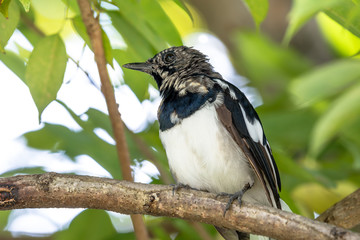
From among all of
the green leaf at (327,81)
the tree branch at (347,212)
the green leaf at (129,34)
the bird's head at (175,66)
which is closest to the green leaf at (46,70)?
the green leaf at (129,34)

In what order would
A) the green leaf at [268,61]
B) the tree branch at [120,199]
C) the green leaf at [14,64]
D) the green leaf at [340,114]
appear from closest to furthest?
1. the green leaf at [340,114]
2. the tree branch at [120,199]
3. the green leaf at [14,64]
4. the green leaf at [268,61]

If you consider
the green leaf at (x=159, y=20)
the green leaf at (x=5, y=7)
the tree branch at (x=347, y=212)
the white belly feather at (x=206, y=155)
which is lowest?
the tree branch at (x=347, y=212)

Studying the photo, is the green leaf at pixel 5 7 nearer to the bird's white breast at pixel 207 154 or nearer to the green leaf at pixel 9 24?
the green leaf at pixel 9 24

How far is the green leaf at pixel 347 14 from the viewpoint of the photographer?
7.69 feet

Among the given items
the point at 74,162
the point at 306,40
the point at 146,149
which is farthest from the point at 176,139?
the point at 306,40

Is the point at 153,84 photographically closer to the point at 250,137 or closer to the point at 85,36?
the point at 250,137

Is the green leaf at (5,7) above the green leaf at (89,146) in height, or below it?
above

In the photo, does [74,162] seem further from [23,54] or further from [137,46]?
[137,46]

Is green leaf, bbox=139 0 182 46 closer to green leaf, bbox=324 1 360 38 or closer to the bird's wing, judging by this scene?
the bird's wing

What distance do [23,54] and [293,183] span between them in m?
2.04

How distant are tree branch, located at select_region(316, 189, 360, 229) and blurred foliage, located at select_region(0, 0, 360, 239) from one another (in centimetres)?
26

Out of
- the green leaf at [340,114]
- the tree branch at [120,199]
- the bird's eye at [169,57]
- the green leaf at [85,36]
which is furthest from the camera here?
the bird's eye at [169,57]

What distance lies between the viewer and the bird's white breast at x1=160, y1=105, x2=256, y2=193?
3.30 meters

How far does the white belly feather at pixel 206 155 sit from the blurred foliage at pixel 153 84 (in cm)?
21
